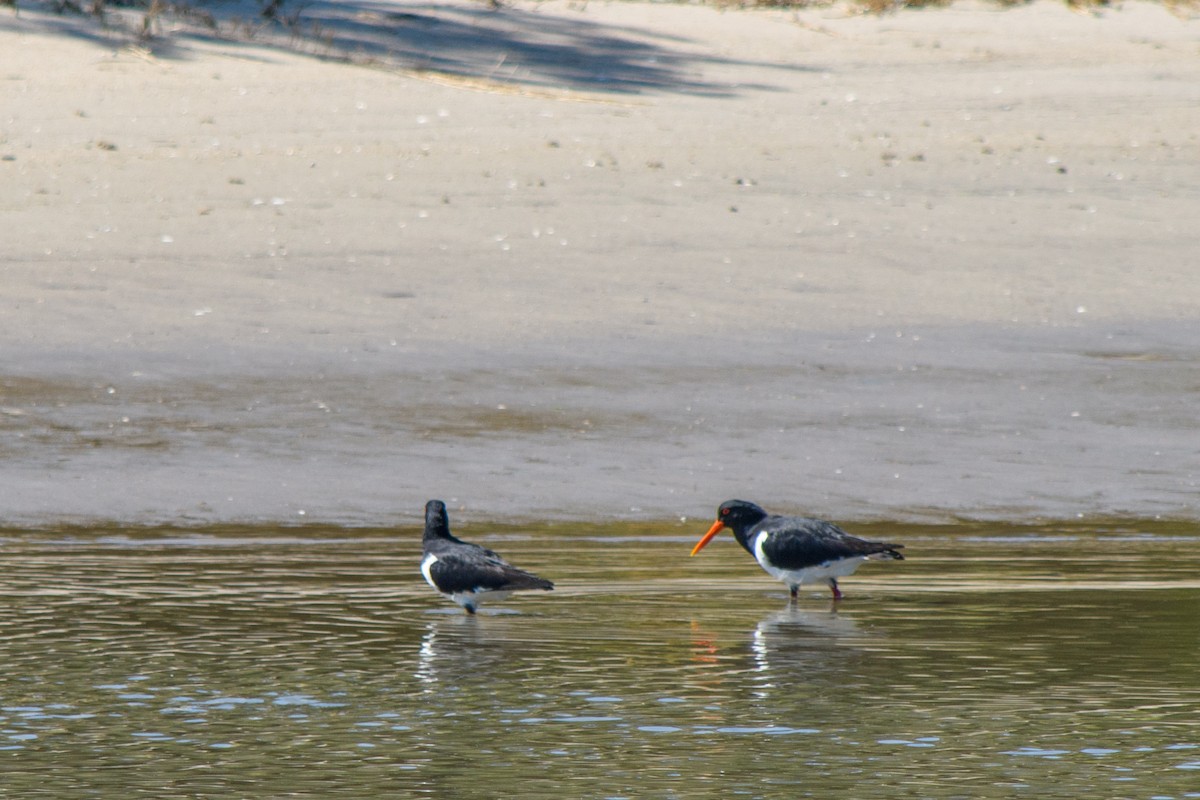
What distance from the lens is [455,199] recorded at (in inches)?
619

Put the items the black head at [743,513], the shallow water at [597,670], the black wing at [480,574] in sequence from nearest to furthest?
the shallow water at [597,670]
the black wing at [480,574]
the black head at [743,513]

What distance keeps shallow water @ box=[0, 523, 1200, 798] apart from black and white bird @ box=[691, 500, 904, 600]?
5.1 inches

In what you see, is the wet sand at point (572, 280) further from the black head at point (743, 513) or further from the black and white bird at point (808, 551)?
the black and white bird at point (808, 551)

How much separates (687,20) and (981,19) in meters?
4.22

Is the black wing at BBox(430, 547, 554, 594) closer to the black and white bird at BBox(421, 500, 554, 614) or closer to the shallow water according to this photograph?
the black and white bird at BBox(421, 500, 554, 614)

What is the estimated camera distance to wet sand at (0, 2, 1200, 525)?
10.0 m

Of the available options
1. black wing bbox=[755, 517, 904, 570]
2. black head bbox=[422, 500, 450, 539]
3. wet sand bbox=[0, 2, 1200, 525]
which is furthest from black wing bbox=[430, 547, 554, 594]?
wet sand bbox=[0, 2, 1200, 525]

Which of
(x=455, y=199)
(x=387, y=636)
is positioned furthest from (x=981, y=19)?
(x=387, y=636)

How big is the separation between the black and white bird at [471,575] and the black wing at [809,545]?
878 mm

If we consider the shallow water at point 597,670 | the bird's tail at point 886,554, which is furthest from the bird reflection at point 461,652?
the bird's tail at point 886,554

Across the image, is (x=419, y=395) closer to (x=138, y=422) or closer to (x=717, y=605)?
(x=138, y=422)

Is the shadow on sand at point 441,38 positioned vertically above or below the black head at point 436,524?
above

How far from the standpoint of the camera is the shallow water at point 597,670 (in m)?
5.37

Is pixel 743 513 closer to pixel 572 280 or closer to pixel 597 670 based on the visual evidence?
pixel 597 670
